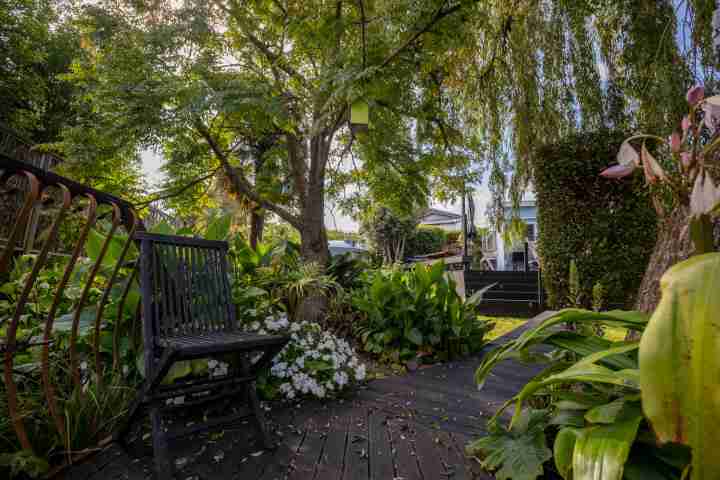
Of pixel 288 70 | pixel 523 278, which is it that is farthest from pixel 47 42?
pixel 523 278

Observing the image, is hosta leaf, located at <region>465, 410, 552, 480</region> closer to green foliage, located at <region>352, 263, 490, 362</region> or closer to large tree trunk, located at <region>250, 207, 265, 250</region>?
green foliage, located at <region>352, 263, 490, 362</region>

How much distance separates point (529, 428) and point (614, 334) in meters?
3.38

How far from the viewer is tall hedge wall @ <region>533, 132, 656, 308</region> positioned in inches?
180

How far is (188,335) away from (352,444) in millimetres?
945

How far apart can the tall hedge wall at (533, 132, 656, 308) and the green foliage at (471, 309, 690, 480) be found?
388 cm

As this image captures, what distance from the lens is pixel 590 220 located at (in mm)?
4785

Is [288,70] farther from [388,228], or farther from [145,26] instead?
[388,228]

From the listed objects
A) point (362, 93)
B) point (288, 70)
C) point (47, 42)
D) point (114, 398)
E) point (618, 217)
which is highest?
point (47, 42)

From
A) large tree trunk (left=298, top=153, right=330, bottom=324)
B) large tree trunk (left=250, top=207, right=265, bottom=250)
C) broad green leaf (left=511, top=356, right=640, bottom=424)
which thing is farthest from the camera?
large tree trunk (left=250, top=207, right=265, bottom=250)

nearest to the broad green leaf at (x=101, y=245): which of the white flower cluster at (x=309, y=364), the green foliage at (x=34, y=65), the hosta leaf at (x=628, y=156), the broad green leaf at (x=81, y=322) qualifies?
the broad green leaf at (x=81, y=322)

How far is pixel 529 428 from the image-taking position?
1.38 m

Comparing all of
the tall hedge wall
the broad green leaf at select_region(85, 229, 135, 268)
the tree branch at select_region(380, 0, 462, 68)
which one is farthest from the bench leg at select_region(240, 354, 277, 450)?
the tall hedge wall

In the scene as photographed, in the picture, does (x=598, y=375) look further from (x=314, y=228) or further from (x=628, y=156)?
(x=314, y=228)

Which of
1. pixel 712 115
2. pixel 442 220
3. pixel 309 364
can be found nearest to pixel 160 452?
pixel 309 364
